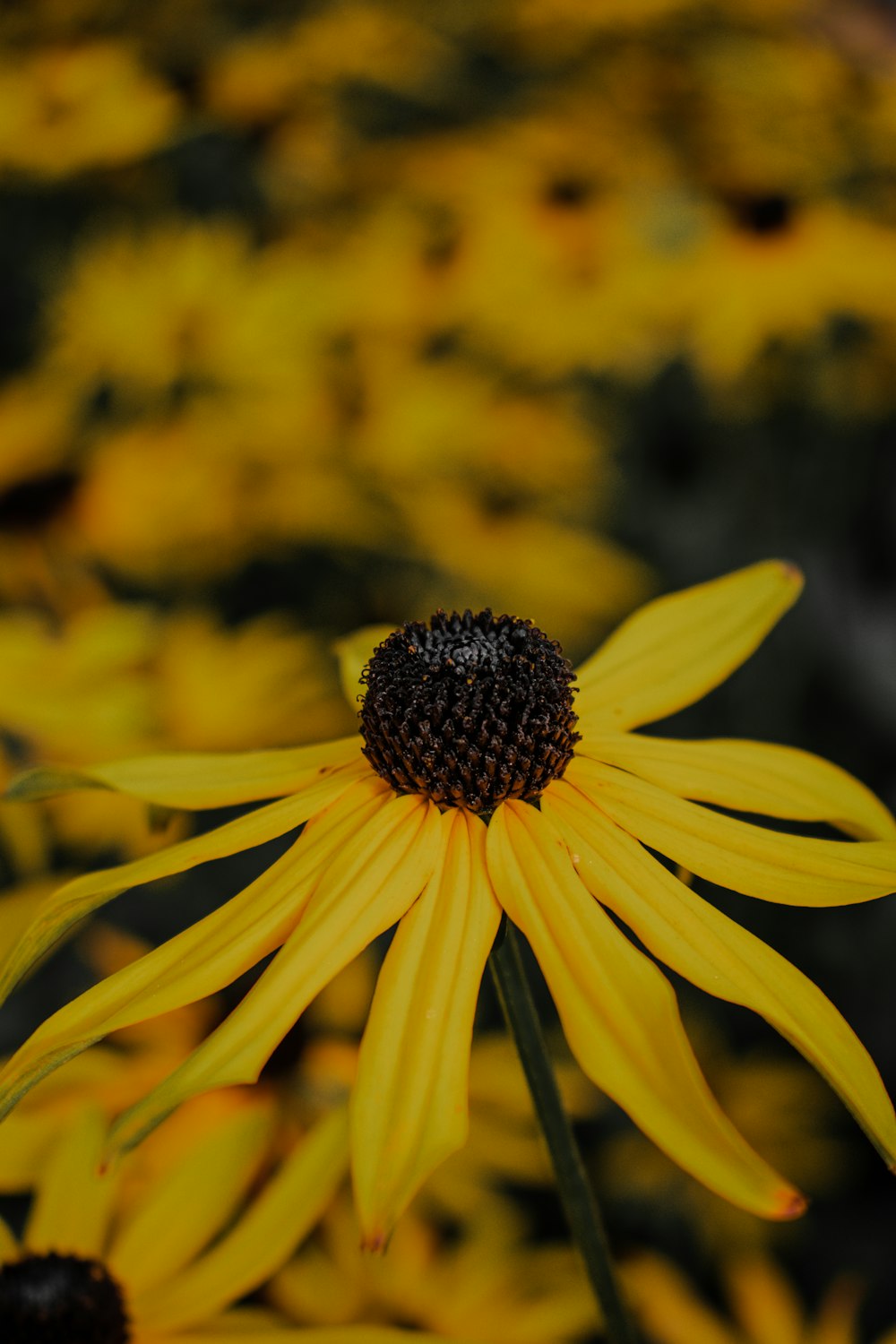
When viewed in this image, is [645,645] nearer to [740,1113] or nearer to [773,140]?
[773,140]

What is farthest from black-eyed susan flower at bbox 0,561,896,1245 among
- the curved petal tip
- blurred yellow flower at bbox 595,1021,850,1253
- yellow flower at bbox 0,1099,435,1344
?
blurred yellow flower at bbox 595,1021,850,1253

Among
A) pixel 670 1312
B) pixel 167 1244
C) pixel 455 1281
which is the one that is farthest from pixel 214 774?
pixel 670 1312

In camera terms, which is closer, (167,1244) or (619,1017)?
(619,1017)

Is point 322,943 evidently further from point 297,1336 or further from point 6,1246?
point 6,1246

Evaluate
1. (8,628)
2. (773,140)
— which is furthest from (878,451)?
(8,628)

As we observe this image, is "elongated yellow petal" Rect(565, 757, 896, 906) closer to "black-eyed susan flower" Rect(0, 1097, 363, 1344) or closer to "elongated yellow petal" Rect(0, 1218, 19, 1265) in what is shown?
"black-eyed susan flower" Rect(0, 1097, 363, 1344)

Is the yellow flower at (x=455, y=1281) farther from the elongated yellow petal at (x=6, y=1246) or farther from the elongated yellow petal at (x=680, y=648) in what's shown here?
the elongated yellow petal at (x=680, y=648)

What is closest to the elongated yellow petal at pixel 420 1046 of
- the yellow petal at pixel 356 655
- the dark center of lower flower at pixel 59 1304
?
the yellow petal at pixel 356 655
